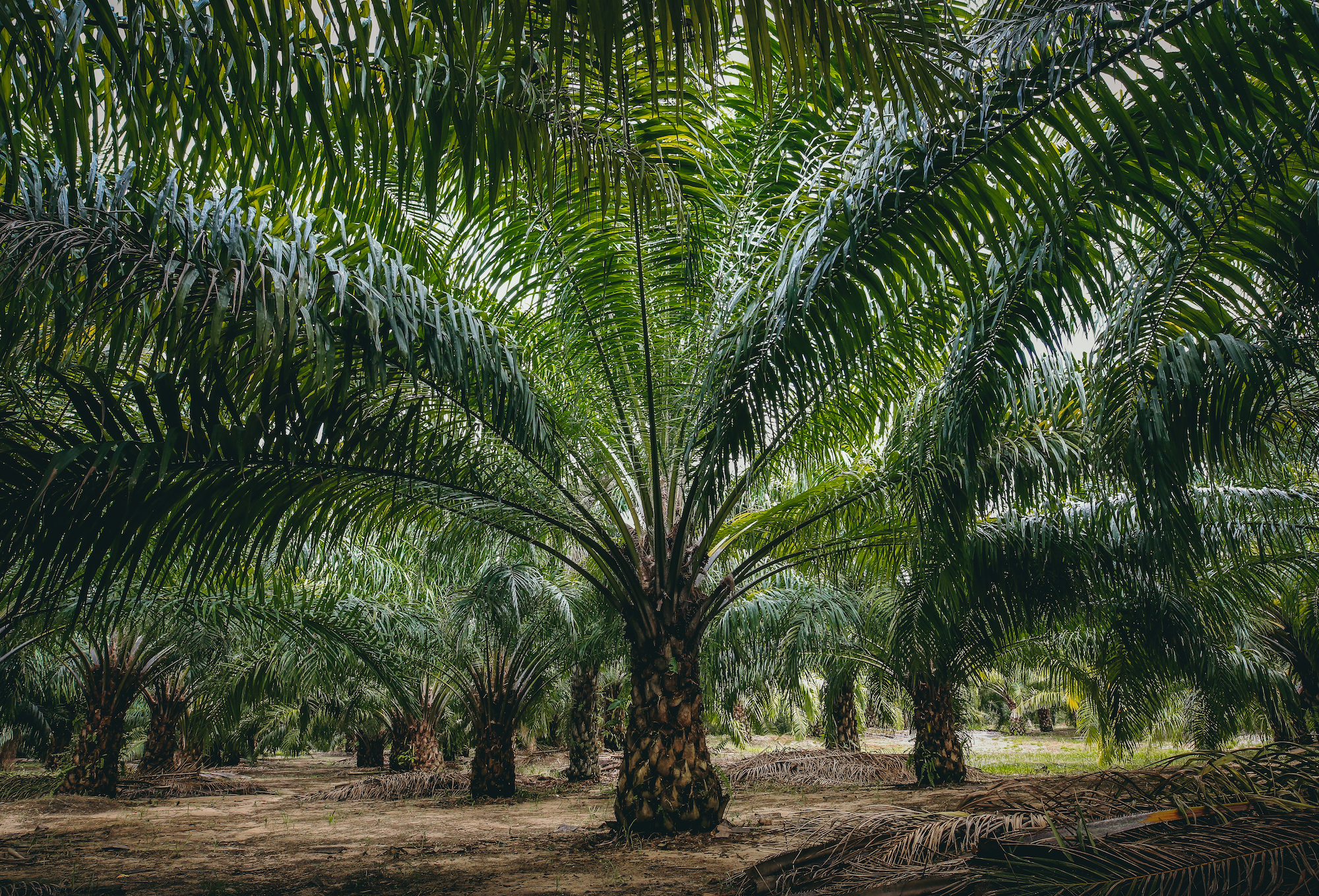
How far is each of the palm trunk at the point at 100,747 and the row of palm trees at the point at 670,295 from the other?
27.4ft

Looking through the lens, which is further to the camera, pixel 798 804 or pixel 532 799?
pixel 532 799

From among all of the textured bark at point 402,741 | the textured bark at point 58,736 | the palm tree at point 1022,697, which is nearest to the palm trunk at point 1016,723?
the palm tree at point 1022,697

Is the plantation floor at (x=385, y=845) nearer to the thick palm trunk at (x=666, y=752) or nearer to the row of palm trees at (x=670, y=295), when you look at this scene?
the thick palm trunk at (x=666, y=752)

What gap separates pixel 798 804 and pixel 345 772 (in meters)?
13.4

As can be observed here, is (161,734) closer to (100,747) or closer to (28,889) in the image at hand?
(100,747)


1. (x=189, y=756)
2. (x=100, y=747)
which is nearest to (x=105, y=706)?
(x=100, y=747)

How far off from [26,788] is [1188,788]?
16453mm

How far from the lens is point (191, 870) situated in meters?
5.69

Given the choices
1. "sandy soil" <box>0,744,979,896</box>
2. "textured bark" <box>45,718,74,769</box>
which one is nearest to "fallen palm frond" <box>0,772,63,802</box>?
"sandy soil" <box>0,744,979,896</box>

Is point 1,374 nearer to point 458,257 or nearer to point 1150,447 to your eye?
point 458,257

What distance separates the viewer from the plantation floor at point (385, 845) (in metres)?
4.91

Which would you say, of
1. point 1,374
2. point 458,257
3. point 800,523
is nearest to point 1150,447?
point 800,523

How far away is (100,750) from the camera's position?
11.1m

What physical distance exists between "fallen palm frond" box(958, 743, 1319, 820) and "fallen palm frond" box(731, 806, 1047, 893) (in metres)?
0.21
